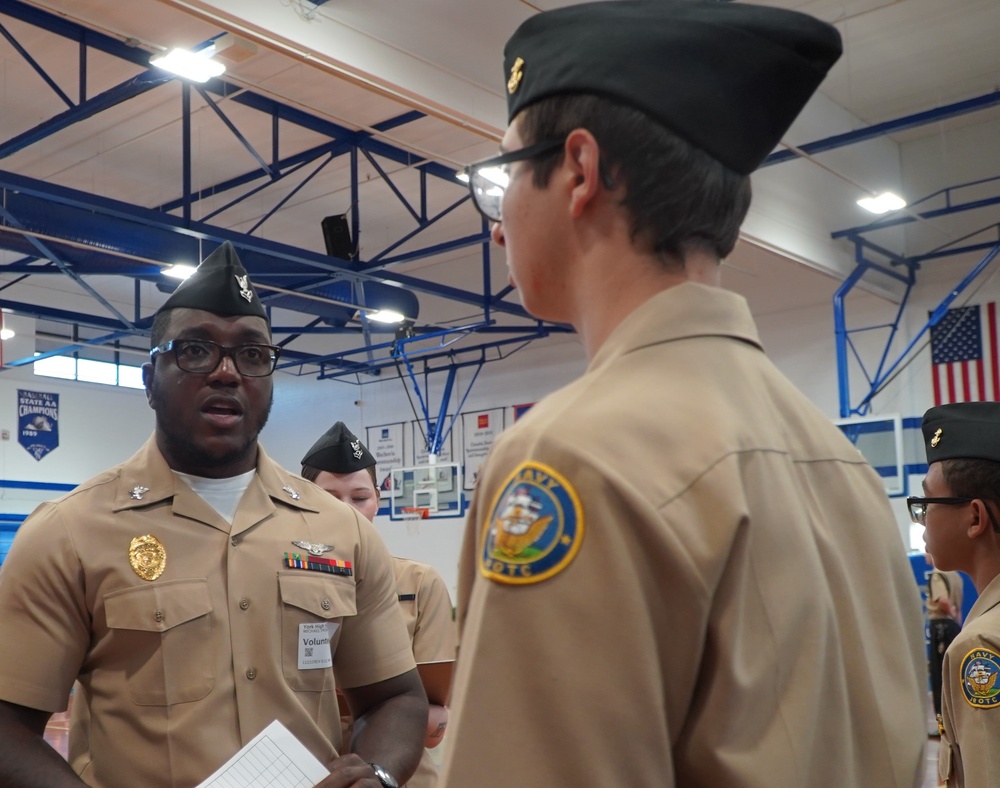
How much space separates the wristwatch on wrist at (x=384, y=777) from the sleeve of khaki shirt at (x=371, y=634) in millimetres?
247

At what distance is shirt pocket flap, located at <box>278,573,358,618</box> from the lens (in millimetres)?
2393

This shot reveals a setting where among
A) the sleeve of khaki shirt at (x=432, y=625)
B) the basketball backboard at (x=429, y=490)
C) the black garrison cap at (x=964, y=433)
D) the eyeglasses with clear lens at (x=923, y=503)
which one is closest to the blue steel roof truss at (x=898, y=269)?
the basketball backboard at (x=429, y=490)

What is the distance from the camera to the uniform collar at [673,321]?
107 centimetres

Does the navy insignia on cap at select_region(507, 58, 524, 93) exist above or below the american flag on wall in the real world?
below

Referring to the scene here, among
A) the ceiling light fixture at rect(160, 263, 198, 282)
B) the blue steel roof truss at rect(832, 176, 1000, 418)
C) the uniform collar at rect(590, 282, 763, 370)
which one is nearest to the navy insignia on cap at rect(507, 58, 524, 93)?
the uniform collar at rect(590, 282, 763, 370)

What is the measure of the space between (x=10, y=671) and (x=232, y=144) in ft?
37.5

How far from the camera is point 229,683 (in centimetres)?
227

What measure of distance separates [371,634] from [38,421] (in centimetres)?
2052

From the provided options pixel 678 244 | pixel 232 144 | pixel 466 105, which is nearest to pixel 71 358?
pixel 232 144

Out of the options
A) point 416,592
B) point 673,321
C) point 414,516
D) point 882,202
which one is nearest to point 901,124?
point 882,202

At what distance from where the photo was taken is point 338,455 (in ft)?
16.0

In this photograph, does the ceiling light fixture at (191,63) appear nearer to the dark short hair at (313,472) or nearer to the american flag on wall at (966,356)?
the dark short hair at (313,472)

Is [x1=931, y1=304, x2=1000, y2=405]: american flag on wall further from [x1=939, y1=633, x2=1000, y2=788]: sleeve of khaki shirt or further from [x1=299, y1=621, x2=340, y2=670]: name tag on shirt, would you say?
[x1=299, y1=621, x2=340, y2=670]: name tag on shirt

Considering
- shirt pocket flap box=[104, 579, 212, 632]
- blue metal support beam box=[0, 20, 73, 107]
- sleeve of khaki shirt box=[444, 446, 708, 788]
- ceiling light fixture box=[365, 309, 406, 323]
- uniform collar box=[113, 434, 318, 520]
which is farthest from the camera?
ceiling light fixture box=[365, 309, 406, 323]
